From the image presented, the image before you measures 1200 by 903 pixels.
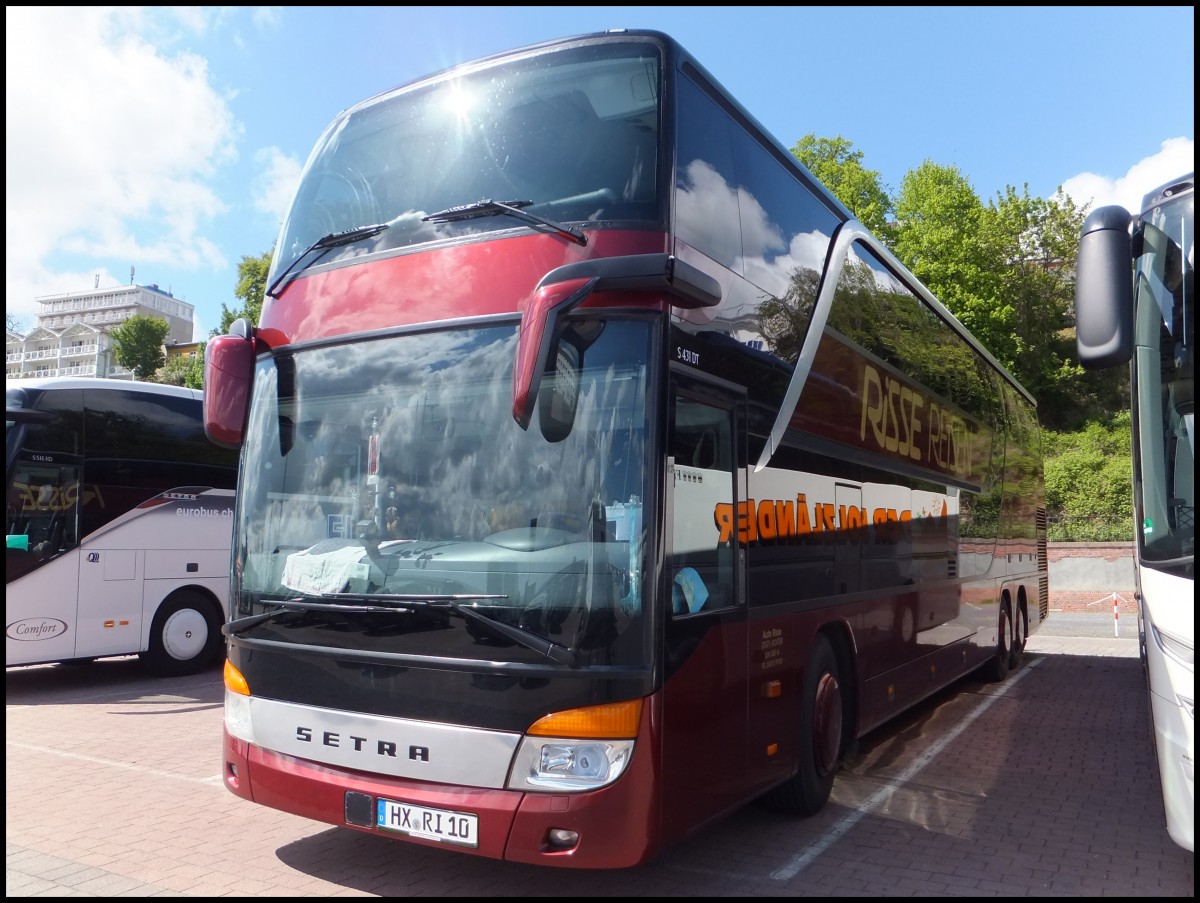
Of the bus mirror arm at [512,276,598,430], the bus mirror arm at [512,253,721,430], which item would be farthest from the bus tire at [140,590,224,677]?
the bus mirror arm at [512,276,598,430]

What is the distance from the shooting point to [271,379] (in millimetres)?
5262

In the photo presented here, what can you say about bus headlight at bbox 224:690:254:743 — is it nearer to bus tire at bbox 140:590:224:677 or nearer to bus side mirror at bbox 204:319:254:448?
bus side mirror at bbox 204:319:254:448

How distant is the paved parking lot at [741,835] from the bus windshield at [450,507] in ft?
4.60

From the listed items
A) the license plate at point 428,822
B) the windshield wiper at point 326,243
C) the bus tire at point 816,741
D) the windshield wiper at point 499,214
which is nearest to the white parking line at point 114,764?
the license plate at point 428,822

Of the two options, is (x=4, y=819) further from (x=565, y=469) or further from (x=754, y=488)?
(x=754, y=488)

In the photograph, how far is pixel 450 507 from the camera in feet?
14.6

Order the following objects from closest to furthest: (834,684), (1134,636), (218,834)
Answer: (218,834), (834,684), (1134,636)

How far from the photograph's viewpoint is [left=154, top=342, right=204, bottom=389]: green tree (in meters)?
60.3

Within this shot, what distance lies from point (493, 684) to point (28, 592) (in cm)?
871

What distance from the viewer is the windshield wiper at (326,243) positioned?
5.15 metres

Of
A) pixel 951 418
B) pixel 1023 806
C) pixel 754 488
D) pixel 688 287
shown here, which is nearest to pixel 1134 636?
pixel 951 418

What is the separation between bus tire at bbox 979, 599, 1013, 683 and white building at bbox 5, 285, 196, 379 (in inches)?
5093

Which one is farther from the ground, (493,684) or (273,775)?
(493,684)

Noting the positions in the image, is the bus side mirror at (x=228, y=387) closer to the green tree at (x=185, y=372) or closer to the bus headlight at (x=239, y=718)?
the bus headlight at (x=239, y=718)
